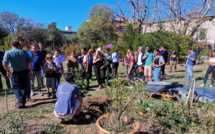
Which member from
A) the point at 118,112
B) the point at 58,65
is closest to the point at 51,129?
the point at 118,112

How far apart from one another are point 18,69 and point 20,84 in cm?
43

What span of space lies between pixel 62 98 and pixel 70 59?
3.77 meters

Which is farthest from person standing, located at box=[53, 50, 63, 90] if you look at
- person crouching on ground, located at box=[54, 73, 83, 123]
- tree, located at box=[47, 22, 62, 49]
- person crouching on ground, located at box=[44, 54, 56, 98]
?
tree, located at box=[47, 22, 62, 49]

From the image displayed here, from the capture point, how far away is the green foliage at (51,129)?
301cm

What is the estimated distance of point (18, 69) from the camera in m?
4.11

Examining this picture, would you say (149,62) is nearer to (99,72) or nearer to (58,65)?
(99,72)

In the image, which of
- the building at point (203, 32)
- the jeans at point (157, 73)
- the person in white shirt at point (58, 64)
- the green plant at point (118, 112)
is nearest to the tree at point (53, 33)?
the building at point (203, 32)

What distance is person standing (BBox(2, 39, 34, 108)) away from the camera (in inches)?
156

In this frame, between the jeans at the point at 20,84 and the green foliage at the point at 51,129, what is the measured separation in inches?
60.9

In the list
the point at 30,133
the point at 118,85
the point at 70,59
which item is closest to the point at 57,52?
the point at 70,59

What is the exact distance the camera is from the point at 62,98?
3.17 meters

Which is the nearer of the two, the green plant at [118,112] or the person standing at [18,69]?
the green plant at [118,112]

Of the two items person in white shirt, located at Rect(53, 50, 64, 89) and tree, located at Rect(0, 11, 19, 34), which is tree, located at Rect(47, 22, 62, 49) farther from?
person in white shirt, located at Rect(53, 50, 64, 89)

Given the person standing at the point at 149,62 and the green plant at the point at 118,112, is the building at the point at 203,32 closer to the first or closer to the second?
the person standing at the point at 149,62
